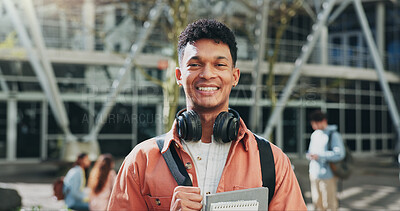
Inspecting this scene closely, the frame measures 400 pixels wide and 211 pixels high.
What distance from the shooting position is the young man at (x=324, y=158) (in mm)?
6094

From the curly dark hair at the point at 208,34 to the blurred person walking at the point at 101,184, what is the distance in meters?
4.34

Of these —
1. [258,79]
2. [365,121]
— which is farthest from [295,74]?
[365,121]

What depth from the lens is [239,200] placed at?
1.49 meters

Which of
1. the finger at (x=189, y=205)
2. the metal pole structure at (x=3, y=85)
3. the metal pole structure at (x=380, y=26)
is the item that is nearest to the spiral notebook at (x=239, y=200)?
the finger at (x=189, y=205)

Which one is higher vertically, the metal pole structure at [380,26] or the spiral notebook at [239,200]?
the metal pole structure at [380,26]

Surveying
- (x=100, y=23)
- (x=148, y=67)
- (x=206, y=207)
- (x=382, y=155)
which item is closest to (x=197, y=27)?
(x=206, y=207)

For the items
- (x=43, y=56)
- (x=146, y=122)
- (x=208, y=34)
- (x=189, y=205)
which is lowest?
(x=146, y=122)

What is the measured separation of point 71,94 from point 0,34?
411cm

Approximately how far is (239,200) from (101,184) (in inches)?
180

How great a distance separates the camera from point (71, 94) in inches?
695

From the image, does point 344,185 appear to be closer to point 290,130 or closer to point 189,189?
point 290,130

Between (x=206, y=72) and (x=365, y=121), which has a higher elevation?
(x=206, y=72)

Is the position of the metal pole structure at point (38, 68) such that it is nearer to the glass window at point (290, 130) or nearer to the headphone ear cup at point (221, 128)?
the glass window at point (290, 130)

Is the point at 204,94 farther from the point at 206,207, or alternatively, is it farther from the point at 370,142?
the point at 370,142
